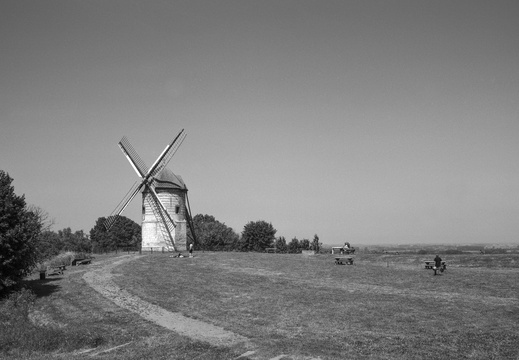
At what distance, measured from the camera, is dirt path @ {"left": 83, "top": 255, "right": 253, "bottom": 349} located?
1541 centimetres

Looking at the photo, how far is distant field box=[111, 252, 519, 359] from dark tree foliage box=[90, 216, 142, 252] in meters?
80.2

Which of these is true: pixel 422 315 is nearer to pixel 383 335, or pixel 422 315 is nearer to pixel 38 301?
pixel 383 335

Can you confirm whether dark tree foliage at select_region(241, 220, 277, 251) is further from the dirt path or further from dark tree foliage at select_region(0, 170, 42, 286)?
dark tree foliage at select_region(0, 170, 42, 286)

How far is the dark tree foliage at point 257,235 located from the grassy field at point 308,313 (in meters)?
53.5

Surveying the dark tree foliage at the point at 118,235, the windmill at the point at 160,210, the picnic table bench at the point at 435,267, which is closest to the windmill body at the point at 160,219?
the windmill at the point at 160,210

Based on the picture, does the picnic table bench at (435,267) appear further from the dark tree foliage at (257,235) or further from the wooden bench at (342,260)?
the dark tree foliage at (257,235)

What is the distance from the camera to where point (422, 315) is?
57.7ft

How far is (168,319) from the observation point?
61.3 ft

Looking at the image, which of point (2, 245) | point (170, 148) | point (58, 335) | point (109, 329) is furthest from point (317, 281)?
point (170, 148)

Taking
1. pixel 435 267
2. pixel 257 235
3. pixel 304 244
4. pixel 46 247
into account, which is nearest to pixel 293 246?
pixel 304 244

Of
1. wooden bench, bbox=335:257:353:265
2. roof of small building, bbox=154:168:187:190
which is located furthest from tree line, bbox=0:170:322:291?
wooden bench, bbox=335:257:353:265

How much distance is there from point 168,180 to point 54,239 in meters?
46.1

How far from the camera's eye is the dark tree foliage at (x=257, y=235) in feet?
281

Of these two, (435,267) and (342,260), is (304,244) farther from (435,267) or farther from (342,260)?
(435,267)
